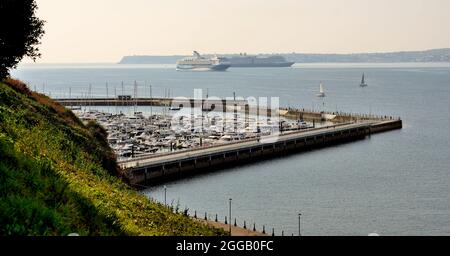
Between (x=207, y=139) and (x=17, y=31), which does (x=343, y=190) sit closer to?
(x=207, y=139)

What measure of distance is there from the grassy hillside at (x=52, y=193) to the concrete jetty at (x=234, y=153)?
49.4 feet

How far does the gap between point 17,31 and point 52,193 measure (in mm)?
8394

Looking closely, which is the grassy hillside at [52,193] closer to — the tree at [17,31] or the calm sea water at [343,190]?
the tree at [17,31]

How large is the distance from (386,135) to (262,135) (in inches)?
725

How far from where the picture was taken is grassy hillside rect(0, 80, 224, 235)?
34.2 feet

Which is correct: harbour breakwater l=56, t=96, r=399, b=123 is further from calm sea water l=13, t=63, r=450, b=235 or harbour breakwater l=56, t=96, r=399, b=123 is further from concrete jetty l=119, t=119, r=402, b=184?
calm sea water l=13, t=63, r=450, b=235

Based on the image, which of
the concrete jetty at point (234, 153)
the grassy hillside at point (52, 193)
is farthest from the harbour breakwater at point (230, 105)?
the grassy hillside at point (52, 193)

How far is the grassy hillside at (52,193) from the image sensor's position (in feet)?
34.2

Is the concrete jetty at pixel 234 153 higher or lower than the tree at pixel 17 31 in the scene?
lower

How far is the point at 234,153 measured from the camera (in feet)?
192

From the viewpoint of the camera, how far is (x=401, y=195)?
43031 millimetres

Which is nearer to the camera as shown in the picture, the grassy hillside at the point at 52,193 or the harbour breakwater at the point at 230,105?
the grassy hillside at the point at 52,193

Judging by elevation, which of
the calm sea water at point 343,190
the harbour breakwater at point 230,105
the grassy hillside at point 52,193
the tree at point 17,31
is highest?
the tree at point 17,31
